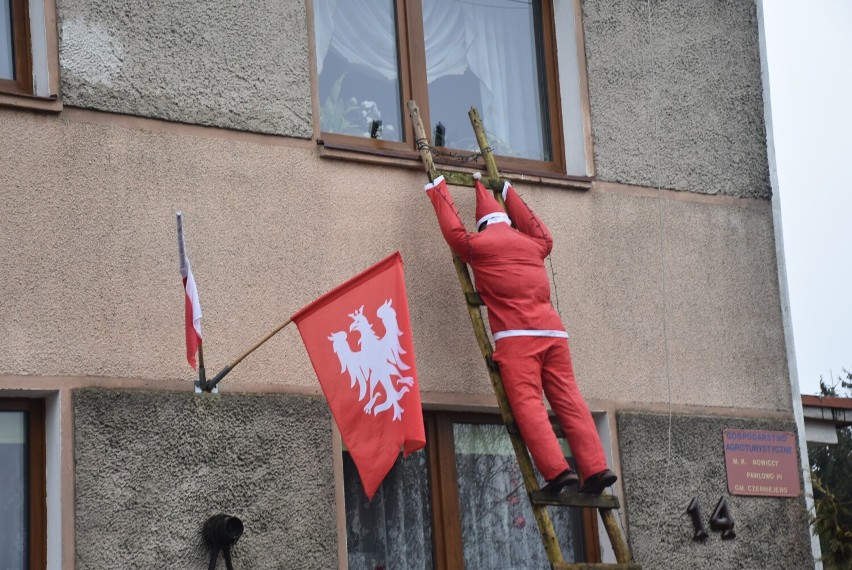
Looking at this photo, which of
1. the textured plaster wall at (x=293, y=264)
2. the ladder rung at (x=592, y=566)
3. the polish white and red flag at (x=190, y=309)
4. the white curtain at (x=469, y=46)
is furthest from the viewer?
the white curtain at (x=469, y=46)

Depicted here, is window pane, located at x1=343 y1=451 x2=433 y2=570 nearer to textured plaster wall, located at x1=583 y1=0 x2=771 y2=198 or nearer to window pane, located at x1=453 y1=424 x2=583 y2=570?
window pane, located at x1=453 y1=424 x2=583 y2=570

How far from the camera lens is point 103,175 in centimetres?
782

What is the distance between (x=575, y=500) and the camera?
818cm

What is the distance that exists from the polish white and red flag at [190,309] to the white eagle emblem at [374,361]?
60cm

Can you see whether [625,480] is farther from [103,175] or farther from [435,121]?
[103,175]

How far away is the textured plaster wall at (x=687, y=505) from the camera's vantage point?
8.98 meters

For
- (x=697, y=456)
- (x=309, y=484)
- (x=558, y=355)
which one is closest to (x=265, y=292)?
(x=309, y=484)

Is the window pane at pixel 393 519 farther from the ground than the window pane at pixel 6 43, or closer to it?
closer to it

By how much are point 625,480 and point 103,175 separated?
321cm

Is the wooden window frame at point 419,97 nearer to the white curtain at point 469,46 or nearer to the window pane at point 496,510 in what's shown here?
the white curtain at point 469,46

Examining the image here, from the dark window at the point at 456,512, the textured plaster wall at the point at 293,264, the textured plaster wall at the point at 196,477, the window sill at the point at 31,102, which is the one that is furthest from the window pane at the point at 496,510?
the window sill at the point at 31,102

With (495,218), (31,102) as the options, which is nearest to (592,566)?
(495,218)

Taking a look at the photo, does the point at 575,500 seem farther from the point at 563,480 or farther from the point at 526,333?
the point at 526,333

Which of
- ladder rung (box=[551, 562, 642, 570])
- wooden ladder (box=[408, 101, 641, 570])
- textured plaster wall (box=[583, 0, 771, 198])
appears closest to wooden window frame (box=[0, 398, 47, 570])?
wooden ladder (box=[408, 101, 641, 570])
